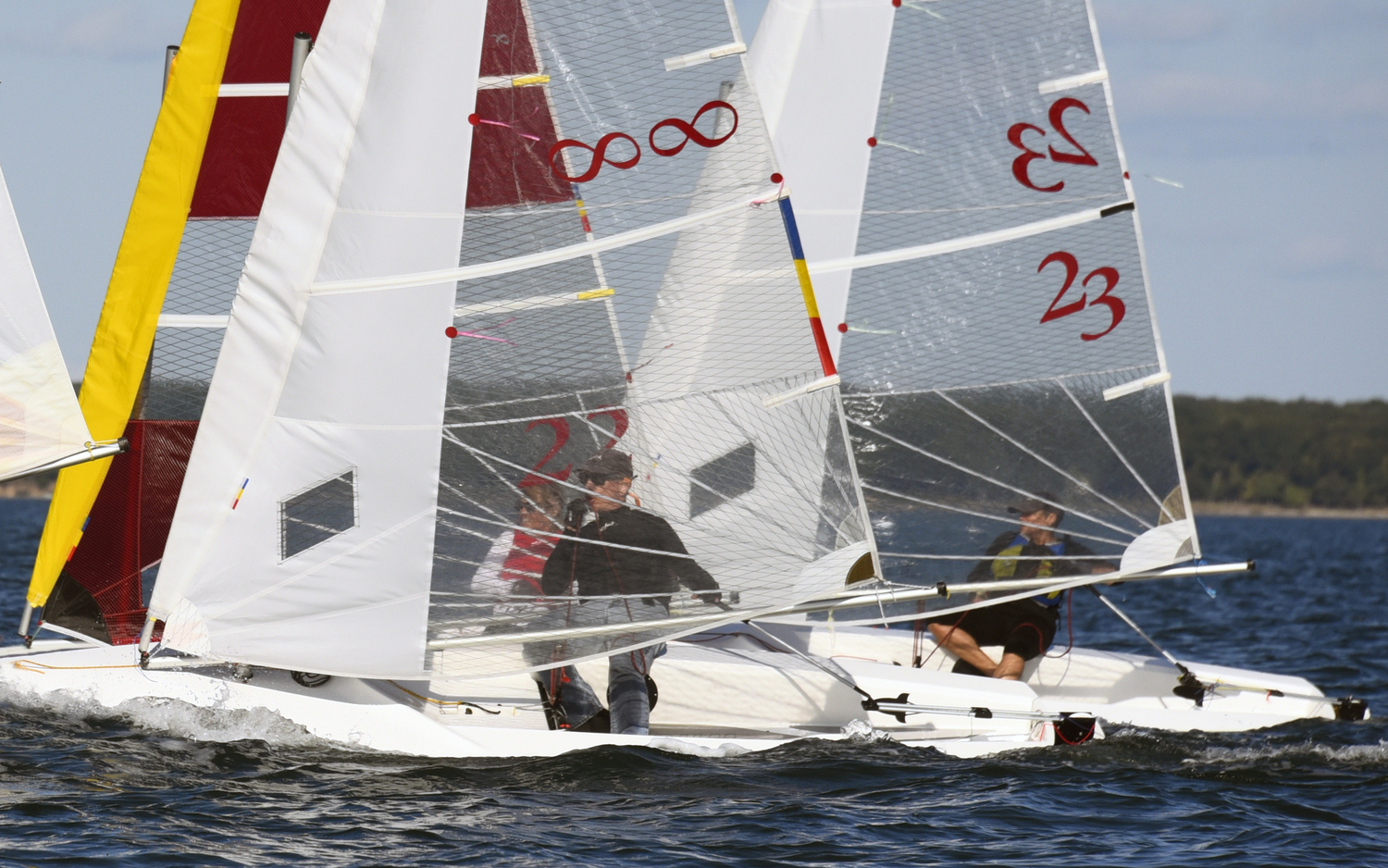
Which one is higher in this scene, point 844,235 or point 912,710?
point 844,235

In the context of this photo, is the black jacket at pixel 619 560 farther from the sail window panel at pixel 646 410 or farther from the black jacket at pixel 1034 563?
the black jacket at pixel 1034 563

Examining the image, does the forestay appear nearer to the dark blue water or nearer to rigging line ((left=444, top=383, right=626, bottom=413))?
rigging line ((left=444, top=383, right=626, bottom=413))

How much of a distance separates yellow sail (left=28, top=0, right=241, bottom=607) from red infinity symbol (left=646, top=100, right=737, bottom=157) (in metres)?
2.16

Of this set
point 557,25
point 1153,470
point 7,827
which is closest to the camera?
point 7,827

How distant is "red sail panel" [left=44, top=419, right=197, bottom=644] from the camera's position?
23.2 feet

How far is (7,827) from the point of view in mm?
5465

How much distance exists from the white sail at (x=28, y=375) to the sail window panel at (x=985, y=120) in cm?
422

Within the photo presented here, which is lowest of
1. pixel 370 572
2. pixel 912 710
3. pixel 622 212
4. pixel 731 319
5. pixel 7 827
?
pixel 7 827

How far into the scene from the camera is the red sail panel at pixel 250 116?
23.6ft

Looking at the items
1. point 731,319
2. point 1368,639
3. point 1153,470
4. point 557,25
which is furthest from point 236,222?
point 1368,639

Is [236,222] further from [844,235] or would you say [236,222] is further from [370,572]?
[844,235]

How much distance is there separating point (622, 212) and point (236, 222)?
1909 mm

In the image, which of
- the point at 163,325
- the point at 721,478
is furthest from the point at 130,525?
the point at 721,478

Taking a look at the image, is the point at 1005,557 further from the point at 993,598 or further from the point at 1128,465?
the point at 1128,465
